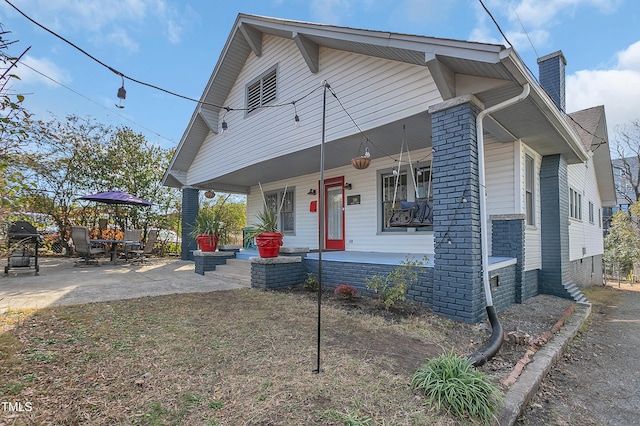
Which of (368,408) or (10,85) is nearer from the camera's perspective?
(368,408)

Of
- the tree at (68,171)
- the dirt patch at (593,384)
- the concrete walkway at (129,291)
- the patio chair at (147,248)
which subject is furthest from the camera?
the tree at (68,171)

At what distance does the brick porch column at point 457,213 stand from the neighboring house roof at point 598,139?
541 cm

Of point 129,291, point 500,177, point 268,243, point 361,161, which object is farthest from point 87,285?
point 500,177

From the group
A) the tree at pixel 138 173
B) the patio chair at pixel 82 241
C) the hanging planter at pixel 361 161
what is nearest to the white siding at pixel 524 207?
the hanging planter at pixel 361 161

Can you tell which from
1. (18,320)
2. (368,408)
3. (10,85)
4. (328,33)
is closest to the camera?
(368,408)

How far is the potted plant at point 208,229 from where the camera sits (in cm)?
791

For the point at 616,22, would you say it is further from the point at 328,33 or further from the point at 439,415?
the point at 439,415

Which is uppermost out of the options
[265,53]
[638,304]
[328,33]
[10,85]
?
[265,53]

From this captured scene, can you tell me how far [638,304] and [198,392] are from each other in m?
10.2

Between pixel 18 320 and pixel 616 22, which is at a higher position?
pixel 616 22

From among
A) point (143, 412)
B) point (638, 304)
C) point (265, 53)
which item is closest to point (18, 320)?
point (143, 412)

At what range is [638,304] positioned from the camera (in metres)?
7.62

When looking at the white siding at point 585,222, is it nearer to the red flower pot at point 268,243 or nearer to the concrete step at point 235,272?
the red flower pot at point 268,243

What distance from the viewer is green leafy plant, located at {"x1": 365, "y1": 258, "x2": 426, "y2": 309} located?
4.52 meters
